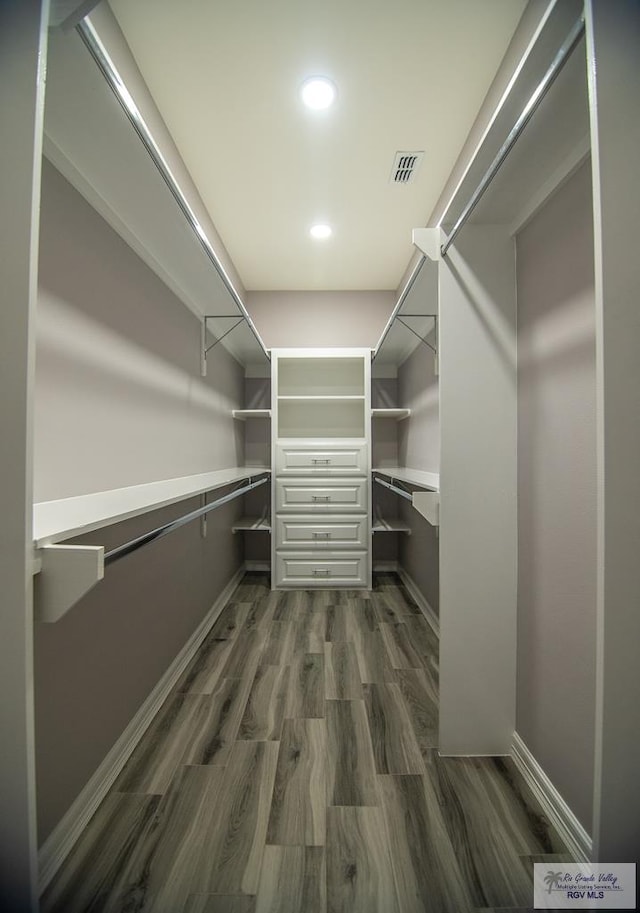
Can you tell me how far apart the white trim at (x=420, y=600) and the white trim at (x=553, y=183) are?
1821mm

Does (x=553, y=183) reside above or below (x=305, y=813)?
above

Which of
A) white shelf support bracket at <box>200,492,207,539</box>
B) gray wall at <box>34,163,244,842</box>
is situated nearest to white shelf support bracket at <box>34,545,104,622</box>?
gray wall at <box>34,163,244,842</box>

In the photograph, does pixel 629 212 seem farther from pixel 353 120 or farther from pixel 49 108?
pixel 353 120

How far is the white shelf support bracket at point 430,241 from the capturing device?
1.36 m

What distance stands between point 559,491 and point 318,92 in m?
1.64

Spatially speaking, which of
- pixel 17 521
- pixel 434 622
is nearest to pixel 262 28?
pixel 17 521

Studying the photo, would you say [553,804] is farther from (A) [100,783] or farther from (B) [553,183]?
(B) [553,183]

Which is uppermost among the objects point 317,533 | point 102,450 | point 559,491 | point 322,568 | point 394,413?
point 394,413

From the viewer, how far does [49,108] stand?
88 cm

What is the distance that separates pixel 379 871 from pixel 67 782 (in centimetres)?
79

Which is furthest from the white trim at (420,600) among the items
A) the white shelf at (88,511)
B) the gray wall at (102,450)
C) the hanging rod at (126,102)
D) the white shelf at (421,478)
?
the hanging rod at (126,102)

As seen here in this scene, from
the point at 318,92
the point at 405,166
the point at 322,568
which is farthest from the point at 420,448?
the point at 318,92

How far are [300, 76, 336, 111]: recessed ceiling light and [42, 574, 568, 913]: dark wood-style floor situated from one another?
2334 millimetres

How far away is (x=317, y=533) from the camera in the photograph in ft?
10.2
